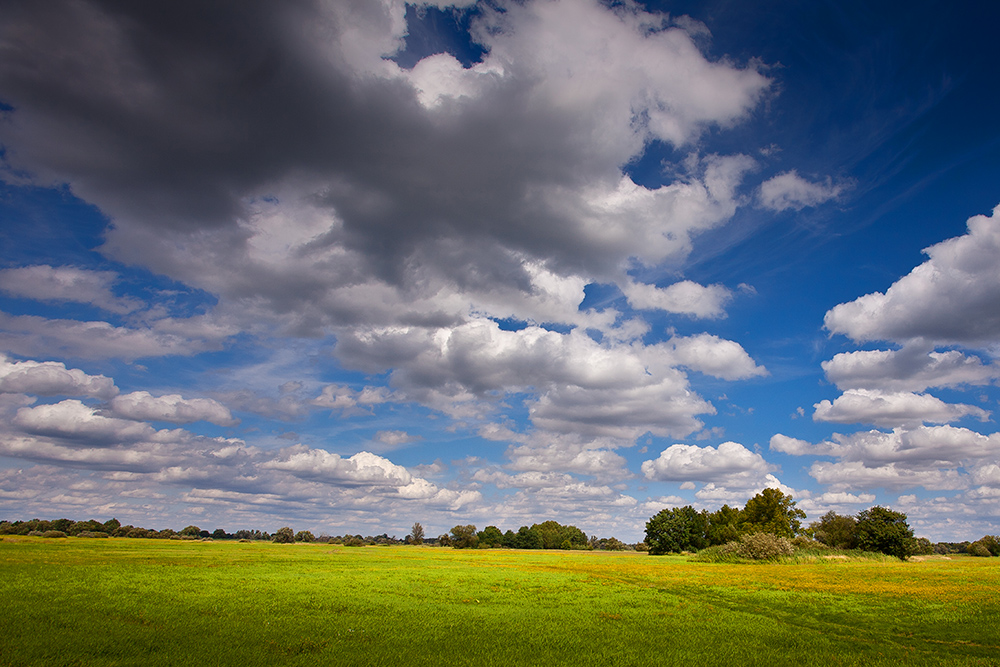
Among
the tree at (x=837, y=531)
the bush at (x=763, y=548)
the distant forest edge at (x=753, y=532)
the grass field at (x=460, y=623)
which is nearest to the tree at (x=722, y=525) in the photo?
the distant forest edge at (x=753, y=532)

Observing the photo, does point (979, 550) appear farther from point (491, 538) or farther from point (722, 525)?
point (491, 538)

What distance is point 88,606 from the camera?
815 inches

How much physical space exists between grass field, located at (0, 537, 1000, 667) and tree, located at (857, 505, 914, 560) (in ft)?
215

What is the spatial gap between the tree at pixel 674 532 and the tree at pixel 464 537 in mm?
81383

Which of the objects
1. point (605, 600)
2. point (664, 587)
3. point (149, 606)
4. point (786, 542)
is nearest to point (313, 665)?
point (149, 606)

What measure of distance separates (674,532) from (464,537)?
91139mm

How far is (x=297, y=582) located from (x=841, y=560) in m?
82.5

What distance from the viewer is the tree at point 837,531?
3782 inches

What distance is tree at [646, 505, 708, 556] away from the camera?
116438mm

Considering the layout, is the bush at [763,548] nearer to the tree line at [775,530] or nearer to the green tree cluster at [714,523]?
the tree line at [775,530]

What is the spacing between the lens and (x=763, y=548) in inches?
3009

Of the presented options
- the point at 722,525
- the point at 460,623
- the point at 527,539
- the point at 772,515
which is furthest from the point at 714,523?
the point at 460,623

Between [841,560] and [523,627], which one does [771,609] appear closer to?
[523,627]

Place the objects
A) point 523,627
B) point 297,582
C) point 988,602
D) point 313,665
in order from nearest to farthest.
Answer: point 313,665 < point 523,627 < point 988,602 < point 297,582
